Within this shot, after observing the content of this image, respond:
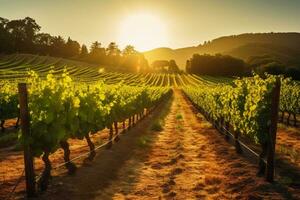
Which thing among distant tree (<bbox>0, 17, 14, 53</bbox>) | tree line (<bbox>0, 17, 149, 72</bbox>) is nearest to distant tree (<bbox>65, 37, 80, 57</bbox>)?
tree line (<bbox>0, 17, 149, 72</bbox>)

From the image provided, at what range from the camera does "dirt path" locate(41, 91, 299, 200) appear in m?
11.1

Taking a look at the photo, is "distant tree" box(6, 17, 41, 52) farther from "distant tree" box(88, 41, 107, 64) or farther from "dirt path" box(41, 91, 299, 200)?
"dirt path" box(41, 91, 299, 200)

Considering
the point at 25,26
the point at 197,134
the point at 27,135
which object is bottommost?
the point at 197,134

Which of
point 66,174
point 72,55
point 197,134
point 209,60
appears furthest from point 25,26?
point 66,174

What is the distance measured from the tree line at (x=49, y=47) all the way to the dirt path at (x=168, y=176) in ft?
315

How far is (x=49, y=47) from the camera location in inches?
4931

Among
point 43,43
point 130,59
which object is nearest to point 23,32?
point 43,43

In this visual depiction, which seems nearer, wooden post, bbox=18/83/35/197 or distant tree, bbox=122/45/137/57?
wooden post, bbox=18/83/35/197

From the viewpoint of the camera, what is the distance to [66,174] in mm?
12711

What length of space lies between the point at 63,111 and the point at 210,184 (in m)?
5.39

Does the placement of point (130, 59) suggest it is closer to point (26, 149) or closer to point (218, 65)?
point (218, 65)

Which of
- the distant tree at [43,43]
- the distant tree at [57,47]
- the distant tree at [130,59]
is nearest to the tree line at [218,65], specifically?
the distant tree at [130,59]

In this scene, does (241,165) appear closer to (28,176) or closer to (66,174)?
(66,174)

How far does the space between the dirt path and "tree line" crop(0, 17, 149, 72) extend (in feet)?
315
